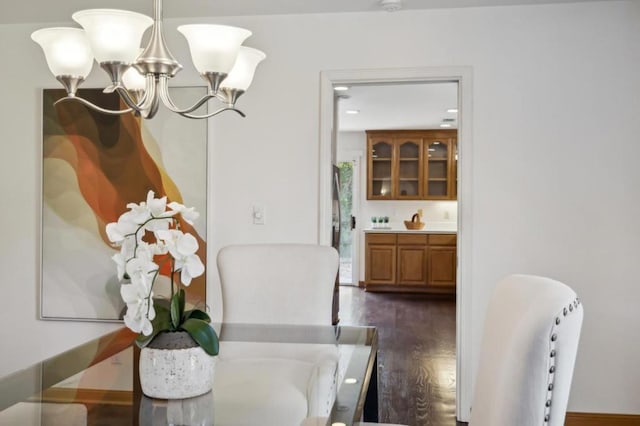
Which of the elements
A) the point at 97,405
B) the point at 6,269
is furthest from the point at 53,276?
the point at 97,405

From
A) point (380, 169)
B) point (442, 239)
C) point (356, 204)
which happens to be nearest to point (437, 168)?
point (380, 169)

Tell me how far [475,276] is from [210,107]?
188cm

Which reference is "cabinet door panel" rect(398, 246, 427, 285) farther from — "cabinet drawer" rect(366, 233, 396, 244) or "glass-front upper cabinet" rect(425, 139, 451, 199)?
"glass-front upper cabinet" rect(425, 139, 451, 199)

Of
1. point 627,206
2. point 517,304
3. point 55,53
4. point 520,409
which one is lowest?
point 520,409

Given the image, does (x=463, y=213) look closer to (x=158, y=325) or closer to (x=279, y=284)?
(x=279, y=284)

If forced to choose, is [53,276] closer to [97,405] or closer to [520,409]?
[97,405]

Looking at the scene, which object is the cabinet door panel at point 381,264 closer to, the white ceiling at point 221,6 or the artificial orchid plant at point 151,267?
the white ceiling at point 221,6

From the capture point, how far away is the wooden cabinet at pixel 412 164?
27.6ft

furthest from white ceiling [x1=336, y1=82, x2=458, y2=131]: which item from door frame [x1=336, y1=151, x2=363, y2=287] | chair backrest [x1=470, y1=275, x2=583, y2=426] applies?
chair backrest [x1=470, y1=275, x2=583, y2=426]

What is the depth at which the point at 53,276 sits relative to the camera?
3.58 metres

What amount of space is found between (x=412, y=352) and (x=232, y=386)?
11.0 ft

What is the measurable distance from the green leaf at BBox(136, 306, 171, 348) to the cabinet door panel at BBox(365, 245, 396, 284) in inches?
270

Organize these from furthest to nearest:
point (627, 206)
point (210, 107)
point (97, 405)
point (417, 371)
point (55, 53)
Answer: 1. point (417, 371)
2. point (210, 107)
3. point (627, 206)
4. point (55, 53)
5. point (97, 405)

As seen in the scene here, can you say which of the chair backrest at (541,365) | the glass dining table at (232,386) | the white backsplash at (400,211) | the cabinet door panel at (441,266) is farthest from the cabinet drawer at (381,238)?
the chair backrest at (541,365)
